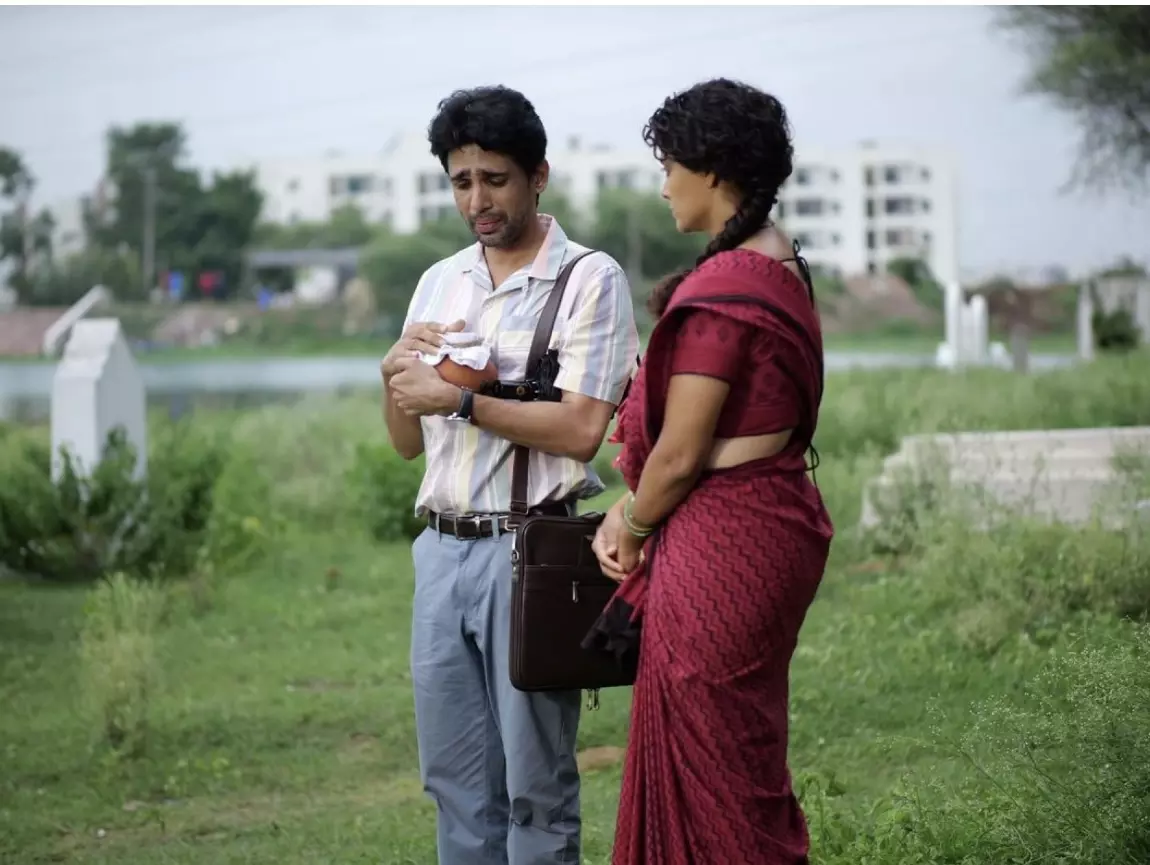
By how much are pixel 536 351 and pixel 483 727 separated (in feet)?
2.61

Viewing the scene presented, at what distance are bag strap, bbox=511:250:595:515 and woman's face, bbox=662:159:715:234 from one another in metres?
0.45

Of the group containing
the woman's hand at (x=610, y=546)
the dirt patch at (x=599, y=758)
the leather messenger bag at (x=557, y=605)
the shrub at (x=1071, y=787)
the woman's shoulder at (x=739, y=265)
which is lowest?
the dirt patch at (x=599, y=758)

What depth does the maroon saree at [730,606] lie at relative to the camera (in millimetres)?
2955

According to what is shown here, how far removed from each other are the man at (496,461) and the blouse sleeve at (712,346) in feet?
1.65

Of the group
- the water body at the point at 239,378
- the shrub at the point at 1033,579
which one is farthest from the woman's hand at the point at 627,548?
the water body at the point at 239,378

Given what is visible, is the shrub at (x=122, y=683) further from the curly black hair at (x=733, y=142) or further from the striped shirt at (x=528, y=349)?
the curly black hair at (x=733, y=142)

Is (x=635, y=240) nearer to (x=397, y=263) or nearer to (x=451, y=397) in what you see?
(x=397, y=263)

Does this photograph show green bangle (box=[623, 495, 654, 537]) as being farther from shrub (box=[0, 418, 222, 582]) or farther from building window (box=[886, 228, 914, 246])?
building window (box=[886, 228, 914, 246])

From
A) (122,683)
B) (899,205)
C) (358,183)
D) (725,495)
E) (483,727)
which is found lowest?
(122,683)

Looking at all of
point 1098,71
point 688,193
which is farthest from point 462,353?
point 1098,71

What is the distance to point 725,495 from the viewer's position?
2.96m

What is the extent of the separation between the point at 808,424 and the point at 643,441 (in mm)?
303

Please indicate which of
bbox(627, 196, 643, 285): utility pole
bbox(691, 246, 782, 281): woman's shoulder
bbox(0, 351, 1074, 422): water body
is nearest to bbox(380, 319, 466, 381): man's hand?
bbox(691, 246, 782, 281): woman's shoulder

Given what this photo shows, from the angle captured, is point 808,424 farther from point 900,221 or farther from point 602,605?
point 900,221
